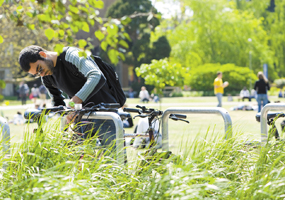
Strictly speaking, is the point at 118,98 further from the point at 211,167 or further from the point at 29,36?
the point at 29,36

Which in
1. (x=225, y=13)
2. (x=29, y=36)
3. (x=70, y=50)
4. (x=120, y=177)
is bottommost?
(x=120, y=177)

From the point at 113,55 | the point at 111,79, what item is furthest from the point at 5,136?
the point at 113,55

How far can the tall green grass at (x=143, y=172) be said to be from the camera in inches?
90.0

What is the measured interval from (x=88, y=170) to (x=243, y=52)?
150 feet

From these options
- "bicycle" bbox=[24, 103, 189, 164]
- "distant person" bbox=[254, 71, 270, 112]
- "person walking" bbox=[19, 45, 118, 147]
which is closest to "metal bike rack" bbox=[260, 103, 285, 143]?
"bicycle" bbox=[24, 103, 189, 164]

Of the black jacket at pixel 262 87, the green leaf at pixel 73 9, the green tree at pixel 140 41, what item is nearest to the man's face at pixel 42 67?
the green leaf at pixel 73 9

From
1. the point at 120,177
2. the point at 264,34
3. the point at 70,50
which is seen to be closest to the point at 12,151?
the point at 120,177

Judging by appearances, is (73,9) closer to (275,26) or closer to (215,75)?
(215,75)

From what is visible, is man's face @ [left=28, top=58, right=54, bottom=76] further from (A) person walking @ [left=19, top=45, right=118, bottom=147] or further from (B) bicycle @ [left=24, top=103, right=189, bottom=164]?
(B) bicycle @ [left=24, top=103, right=189, bottom=164]

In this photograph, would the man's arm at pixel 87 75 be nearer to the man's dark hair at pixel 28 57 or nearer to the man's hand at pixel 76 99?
the man's hand at pixel 76 99

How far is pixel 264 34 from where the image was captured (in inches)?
1955

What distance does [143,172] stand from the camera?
2.70 metres

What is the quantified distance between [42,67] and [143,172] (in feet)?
4.85

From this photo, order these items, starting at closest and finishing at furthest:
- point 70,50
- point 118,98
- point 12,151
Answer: point 12,151 < point 70,50 < point 118,98
